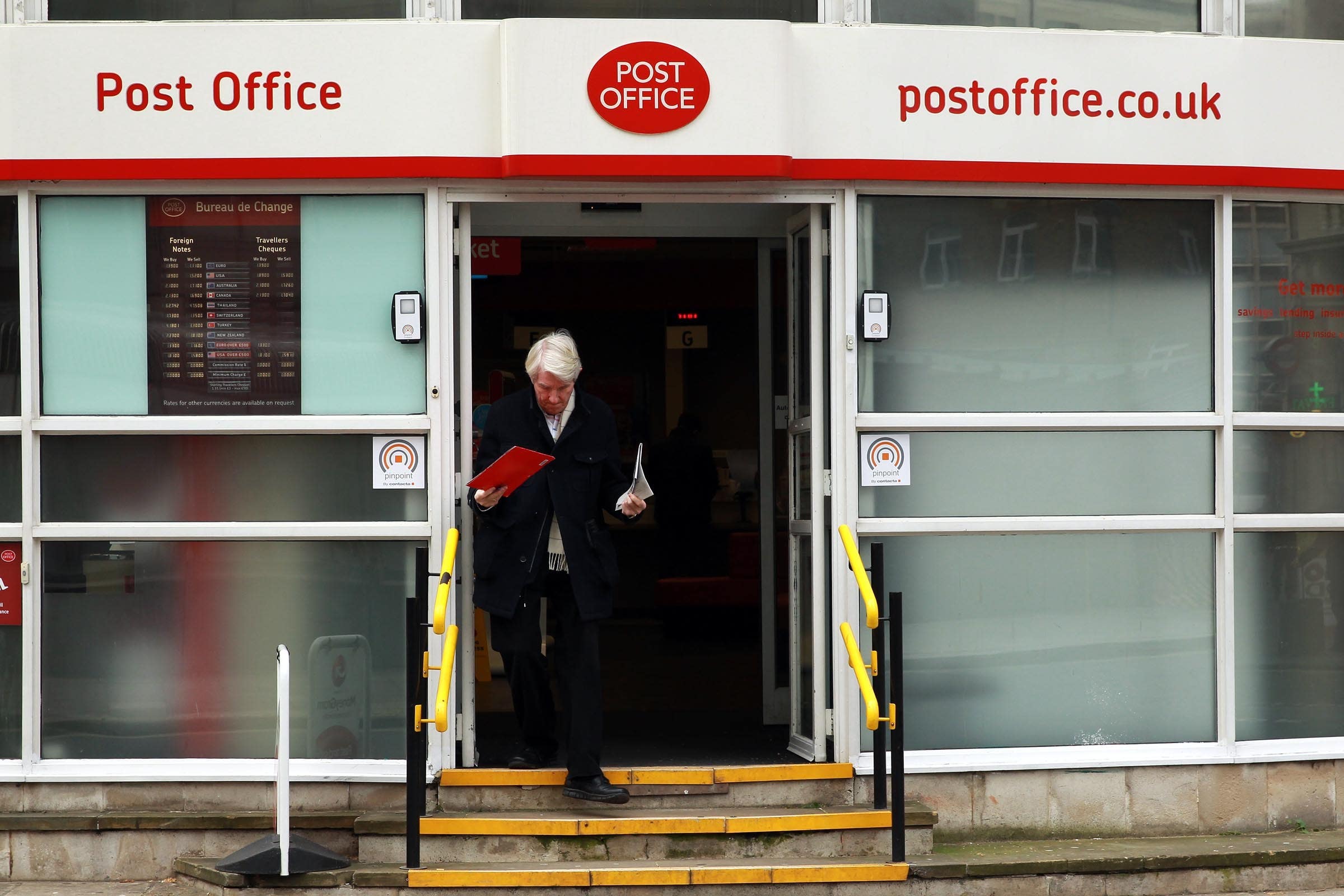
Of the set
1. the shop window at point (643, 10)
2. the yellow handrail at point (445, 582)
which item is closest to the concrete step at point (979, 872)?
the yellow handrail at point (445, 582)

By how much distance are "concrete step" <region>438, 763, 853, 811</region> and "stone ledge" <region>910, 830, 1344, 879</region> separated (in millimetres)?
480

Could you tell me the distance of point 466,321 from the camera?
5898mm

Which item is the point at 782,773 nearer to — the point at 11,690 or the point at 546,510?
the point at 546,510

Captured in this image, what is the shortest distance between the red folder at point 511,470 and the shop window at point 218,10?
1.92 meters

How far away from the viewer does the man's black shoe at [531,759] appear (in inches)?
229

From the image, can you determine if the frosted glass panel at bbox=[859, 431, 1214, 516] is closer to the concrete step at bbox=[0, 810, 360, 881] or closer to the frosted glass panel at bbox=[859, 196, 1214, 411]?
the frosted glass panel at bbox=[859, 196, 1214, 411]

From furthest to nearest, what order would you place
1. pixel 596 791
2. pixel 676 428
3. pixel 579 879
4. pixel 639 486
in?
1. pixel 676 428
2. pixel 596 791
3. pixel 639 486
4. pixel 579 879

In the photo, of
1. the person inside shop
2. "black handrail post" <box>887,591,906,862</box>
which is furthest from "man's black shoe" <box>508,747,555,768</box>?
"black handrail post" <box>887,591,906,862</box>

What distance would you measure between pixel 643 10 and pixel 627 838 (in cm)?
336

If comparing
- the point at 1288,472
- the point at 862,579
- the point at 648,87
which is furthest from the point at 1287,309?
the point at 648,87

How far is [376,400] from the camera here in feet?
19.0

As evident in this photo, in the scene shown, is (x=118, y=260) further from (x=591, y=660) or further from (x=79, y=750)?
(x=591, y=660)

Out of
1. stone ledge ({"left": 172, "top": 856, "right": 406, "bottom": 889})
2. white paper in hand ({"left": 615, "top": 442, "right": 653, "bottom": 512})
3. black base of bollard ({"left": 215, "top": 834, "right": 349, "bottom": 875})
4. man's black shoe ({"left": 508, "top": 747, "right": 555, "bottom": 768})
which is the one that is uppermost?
white paper in hand ({"left": 615, "top": 442, "right": 653, "bottom": 512})

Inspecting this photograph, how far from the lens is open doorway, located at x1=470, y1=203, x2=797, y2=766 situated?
6.50 m
